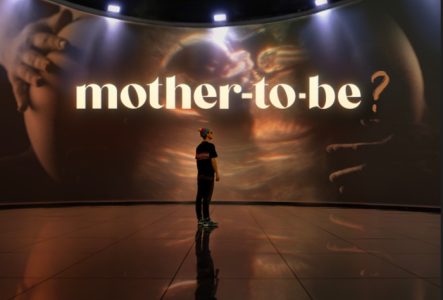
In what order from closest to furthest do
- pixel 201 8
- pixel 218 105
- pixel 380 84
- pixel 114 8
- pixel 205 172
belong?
pixel 205 172
pixel 380 84
pixel 114 8
pixel 201 8
pixel 218 105

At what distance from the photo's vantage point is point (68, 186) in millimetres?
11953

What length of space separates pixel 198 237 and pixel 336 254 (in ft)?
6.91

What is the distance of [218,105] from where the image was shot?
1269cm

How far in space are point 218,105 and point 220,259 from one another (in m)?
8.15

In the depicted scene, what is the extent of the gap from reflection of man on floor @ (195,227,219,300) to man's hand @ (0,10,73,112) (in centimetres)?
730

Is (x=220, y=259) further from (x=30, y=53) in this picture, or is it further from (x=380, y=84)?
(x=30, y=53)

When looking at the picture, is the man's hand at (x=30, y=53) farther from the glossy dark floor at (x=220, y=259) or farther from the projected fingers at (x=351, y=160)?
the projected fingers at (x=351, y=160)

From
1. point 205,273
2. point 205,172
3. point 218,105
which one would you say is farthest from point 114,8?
point 205,273

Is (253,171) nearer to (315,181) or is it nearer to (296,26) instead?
(315,181)

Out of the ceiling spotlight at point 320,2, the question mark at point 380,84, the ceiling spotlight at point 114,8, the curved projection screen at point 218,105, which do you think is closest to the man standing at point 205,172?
the curved projection screen at point 218,105

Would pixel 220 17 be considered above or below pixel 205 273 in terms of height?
above

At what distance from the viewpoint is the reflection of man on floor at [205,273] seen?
3.57 meters

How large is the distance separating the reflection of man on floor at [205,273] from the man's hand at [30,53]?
7.30 meters

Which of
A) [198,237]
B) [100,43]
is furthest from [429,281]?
[100,43]
